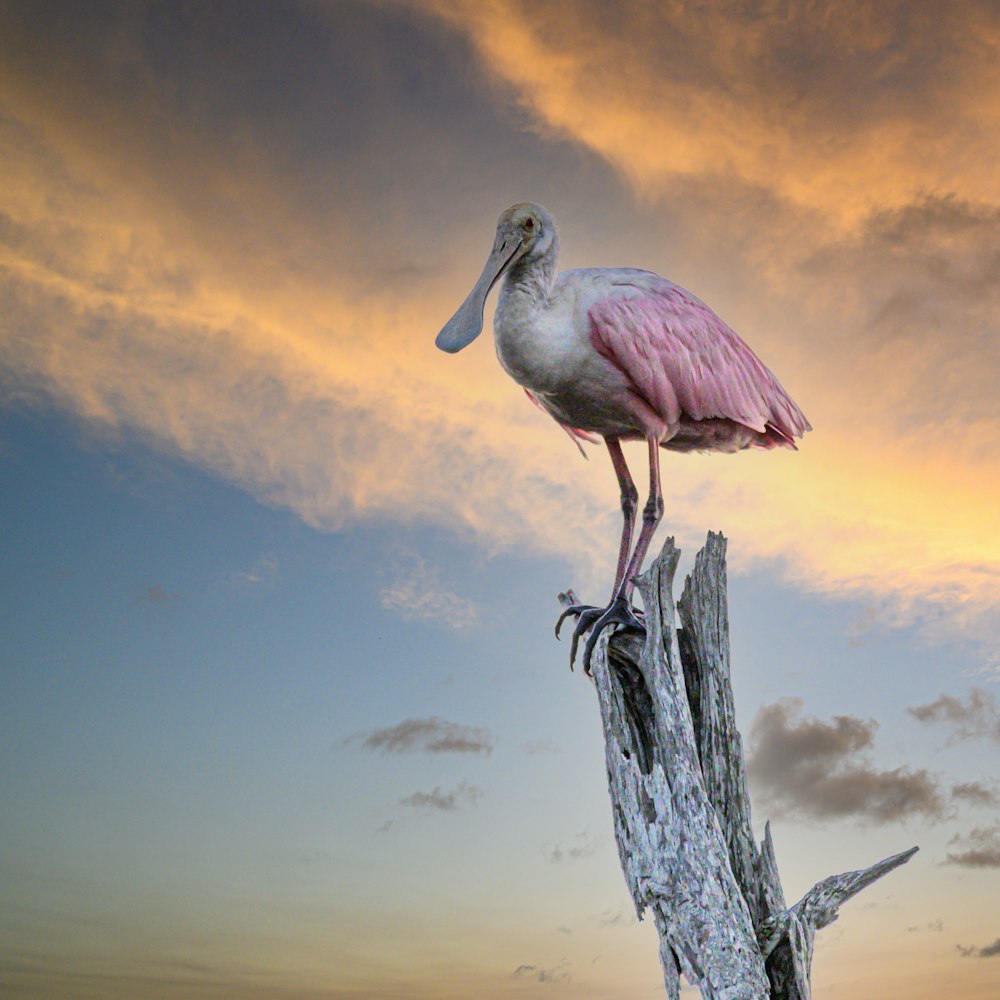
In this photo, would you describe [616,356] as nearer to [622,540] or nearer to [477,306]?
[477,306]

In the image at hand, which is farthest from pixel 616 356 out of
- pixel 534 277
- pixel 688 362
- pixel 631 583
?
pixel 631 583

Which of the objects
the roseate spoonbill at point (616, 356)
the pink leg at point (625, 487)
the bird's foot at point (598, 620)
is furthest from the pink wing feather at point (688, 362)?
the bird's foot at point (598, 620)

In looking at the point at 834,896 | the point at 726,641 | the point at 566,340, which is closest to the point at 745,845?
the point at 834,896

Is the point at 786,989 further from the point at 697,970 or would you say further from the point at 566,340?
the point at 566,340

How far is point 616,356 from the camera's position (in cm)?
672

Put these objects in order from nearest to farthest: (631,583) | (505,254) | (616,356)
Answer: (616,356), (631,583), (505,254)

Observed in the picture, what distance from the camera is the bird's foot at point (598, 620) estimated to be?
656 cm

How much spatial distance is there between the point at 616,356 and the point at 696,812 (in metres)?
2.67

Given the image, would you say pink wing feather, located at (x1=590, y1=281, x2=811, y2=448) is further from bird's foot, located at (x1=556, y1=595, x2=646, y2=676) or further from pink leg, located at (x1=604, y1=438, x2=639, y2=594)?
bird's foot, located at (x1=556, y1=595, x2=646, y2=676)

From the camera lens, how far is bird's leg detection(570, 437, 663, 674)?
21.5ft

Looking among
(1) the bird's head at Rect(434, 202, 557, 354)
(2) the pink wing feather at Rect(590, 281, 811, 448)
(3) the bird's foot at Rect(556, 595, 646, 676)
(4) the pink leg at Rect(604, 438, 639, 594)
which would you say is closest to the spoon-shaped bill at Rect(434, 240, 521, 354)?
(1) the bird's head at Rect(434, 202, 557, 354)

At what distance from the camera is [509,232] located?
699 centimetres

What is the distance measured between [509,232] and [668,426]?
157cm

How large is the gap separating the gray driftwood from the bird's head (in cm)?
189
